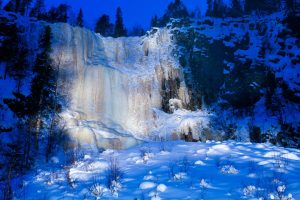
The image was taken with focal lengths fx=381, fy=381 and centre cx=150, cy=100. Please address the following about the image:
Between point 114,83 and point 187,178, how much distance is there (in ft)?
76.1

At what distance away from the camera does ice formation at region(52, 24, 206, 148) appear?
26.9m

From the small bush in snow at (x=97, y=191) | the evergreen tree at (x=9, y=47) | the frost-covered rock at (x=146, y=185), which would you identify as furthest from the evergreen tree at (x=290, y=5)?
the small bush in snow at (x=97, y=191)

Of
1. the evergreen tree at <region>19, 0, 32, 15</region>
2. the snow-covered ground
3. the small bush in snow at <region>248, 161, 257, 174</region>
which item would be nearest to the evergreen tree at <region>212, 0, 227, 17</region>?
the evergreen tree at <region>19, 0, 32, 15</region>

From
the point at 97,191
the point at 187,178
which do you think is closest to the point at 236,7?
the point at 187,178

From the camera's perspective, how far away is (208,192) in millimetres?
6984

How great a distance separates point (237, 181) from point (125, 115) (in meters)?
22.5

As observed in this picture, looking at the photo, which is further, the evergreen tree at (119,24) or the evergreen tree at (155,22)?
the evergreen tree at (119,24)

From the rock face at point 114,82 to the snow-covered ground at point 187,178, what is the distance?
14.9 m

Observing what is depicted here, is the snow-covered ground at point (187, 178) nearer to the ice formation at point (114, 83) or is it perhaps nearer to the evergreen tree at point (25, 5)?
the ice formation at point (114, 83)

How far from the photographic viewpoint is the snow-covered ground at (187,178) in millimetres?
6988

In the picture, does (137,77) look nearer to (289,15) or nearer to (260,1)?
(289,15)

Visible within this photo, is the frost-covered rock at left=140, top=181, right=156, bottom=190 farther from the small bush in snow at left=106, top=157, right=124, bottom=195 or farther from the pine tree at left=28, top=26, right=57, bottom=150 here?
the pine tree at left=28, top=26, right=57, bottom=150

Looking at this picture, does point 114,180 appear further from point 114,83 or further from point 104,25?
point 104,25

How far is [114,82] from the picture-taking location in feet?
101
